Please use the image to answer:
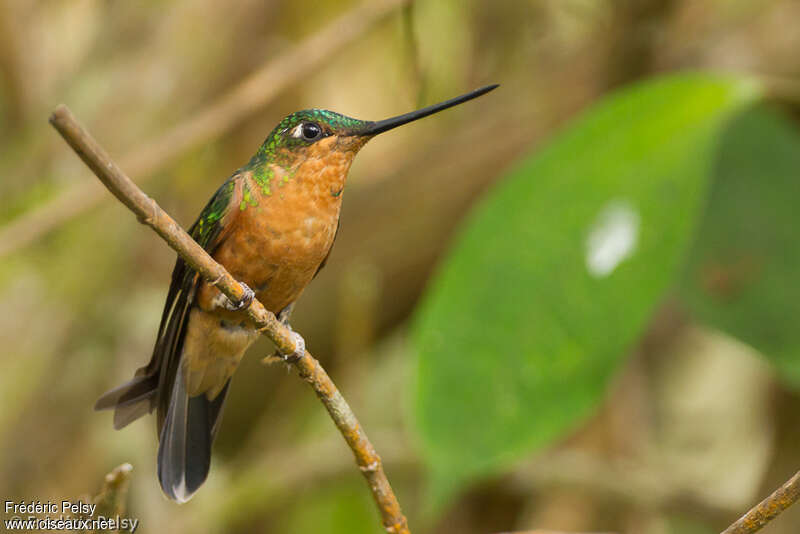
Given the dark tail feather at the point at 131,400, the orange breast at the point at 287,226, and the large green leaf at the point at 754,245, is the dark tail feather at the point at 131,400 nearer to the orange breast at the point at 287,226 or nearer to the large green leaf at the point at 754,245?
the orange breast at the point at 287,226

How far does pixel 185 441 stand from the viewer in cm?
194

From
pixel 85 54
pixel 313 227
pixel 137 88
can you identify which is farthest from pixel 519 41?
pixel 313 227

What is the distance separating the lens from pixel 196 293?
185cm

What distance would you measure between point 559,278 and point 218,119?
0.97m

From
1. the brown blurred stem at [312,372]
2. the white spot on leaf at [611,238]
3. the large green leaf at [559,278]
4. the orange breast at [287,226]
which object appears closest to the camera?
the brown blurred stem at [312,372]

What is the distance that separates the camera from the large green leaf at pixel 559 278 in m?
1.99

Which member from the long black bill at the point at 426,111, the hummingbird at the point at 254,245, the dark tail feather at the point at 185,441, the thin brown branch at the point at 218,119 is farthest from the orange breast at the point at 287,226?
the thin brown branch at the point at 218,119

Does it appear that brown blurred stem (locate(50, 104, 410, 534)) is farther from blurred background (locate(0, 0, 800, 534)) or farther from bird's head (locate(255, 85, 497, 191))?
blurred background (locate(0, 0, 800, 534))

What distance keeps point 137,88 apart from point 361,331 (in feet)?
3.53

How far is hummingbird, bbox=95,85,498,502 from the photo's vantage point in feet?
5.62

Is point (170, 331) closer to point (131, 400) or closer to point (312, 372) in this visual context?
point (131, 400)

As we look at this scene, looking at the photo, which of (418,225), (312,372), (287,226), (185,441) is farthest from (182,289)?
(418,225)

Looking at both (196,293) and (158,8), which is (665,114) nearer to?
(196,293)

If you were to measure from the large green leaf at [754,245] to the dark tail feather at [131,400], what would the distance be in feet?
4.14
